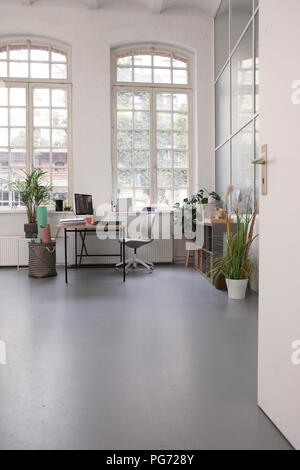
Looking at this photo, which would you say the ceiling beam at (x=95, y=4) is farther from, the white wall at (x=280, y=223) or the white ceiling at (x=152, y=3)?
the white wall at (x=280, y=223)

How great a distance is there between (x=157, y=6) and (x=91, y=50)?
133 centimetres

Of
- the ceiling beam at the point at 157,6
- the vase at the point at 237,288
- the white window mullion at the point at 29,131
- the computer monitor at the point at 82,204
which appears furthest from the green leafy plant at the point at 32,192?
the vase at the point at 237,288

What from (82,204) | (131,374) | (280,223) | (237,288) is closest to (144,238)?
(82,204)

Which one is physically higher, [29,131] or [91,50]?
[91,50]

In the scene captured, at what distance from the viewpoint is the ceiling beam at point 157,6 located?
607 centimetres

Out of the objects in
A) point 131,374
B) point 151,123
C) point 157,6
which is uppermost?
point 157,6

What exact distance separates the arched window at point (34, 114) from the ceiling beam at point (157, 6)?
1.64m

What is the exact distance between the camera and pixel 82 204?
18.1 feet

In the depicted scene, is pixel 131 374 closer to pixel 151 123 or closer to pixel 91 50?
pixel 151 123

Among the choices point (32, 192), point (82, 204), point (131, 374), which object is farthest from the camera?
point (32, 192)

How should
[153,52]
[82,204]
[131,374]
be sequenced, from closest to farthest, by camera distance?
[131,374] → [82,204] → [153,52]

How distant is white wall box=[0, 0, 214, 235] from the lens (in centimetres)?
624

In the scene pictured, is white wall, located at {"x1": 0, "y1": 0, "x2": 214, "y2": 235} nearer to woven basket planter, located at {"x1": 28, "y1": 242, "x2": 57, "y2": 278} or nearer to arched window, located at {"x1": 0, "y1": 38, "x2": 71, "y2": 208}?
arched window, located at {"x1": 0, "y1": 38, "x2": 71, "y2": 208}
